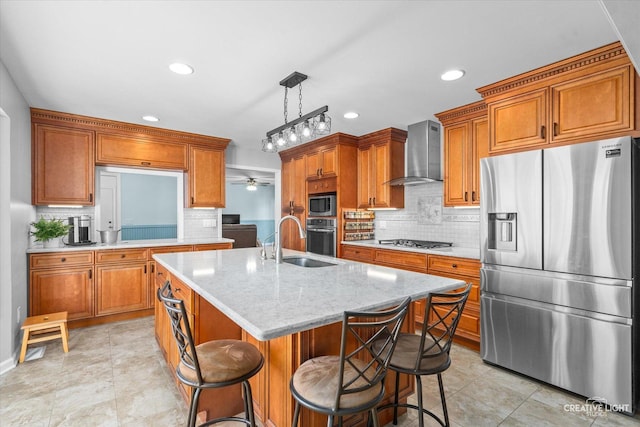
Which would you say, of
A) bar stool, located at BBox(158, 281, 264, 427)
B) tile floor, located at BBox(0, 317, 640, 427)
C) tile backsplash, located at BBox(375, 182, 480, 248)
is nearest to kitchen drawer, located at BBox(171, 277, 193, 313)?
bar stool, located at BBox(158, 281, 264, 427)

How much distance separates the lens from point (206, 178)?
183 inches

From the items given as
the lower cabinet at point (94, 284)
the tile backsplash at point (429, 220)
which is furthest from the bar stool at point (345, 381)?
the lower cabinet at point (94, 284)

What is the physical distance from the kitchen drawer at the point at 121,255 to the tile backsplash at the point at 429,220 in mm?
3243

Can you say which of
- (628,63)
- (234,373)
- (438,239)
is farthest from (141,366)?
(628,63)

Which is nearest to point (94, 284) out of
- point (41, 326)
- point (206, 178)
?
point (41, 326)

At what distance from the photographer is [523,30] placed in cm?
194

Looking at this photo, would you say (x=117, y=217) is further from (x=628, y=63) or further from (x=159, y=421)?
(x=628, y=63)

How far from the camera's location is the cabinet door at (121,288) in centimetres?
367

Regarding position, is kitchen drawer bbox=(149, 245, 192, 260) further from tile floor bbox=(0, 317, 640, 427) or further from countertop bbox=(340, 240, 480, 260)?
countertop bbox=(340, 240, 480, 260)

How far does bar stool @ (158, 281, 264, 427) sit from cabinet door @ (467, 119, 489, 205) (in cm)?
278

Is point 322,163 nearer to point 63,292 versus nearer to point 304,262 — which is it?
point 304,262

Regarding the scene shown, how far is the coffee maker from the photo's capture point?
3.79 meters

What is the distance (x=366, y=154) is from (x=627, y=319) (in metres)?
3.26

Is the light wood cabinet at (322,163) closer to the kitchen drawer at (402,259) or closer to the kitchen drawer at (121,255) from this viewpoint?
the kitchen drawer at (402,259)
